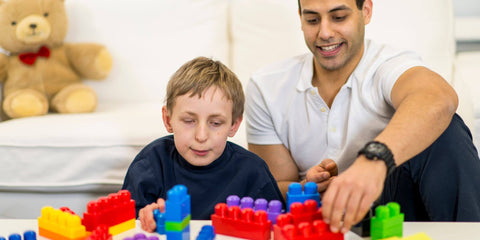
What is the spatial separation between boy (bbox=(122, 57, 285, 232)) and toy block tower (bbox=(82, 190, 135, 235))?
168 millimetres

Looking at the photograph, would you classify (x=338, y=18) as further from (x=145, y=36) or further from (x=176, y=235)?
(x=145, y=36)

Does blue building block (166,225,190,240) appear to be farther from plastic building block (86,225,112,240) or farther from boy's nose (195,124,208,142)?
boy's nose (195,124,208,142)

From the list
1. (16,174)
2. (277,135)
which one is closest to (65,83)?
(16,174)

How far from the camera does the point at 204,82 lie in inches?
45.8

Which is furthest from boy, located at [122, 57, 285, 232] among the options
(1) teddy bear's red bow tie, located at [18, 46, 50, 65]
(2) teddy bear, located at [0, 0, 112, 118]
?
(1) teddy bear's red bow tie, located at [18, 46, 50, 65]

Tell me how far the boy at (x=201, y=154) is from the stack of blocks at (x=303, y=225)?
0.31 m

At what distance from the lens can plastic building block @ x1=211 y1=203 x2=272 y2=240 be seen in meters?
0.91

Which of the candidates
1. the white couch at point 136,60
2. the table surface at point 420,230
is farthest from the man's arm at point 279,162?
the table surface at point 420,230

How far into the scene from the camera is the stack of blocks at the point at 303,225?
2.76ft

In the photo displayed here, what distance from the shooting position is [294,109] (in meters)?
1.45

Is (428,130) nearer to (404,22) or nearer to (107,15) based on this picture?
(404,22)

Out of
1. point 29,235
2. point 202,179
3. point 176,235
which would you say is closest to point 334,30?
point 202,179

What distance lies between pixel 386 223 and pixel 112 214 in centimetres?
48

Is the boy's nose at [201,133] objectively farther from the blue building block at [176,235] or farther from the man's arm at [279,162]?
the man's arm at [279,162]
